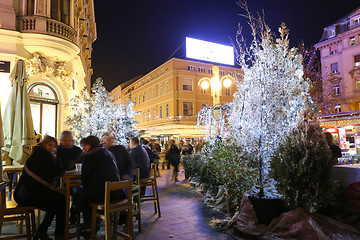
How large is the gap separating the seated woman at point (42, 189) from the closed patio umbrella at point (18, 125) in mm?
3434

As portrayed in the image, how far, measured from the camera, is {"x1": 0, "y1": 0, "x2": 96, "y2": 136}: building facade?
33.8 feet

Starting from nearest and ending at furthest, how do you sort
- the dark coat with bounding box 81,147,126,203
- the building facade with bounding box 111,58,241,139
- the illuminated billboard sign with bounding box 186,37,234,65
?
the dark coat with bounding box 81,147,126,203 → the illuminated billboard sign with bounding box 186,37,234,65 → the building facade with bounding box 111,58,241,139

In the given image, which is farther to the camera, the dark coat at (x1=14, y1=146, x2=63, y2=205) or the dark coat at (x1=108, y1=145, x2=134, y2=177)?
the dark coat at (x1=108, y1=145, x2=134, y2=177)

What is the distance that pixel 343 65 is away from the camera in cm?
3497

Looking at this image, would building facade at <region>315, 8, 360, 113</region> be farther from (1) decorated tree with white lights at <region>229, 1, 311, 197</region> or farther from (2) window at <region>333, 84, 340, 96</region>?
(1) decorated tree with white lights at <region>229, 1, 311, 197</region>

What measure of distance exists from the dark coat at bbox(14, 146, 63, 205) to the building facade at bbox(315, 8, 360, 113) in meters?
32.5

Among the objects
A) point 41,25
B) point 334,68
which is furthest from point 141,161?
point 334,68

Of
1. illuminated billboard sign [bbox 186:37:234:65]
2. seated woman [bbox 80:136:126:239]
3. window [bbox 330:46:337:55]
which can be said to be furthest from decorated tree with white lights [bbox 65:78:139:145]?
window [bbox 330:46:337:55]


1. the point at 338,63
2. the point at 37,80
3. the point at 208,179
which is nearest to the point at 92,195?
the point at 208,179

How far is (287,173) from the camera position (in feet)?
14.0

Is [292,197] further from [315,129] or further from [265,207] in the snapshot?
[315,129]

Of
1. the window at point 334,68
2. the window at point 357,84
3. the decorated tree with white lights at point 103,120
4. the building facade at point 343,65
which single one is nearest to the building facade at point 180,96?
the building facade at point 343,65

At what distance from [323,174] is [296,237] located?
1047mm

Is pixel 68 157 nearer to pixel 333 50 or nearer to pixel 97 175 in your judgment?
pixel 97 175
